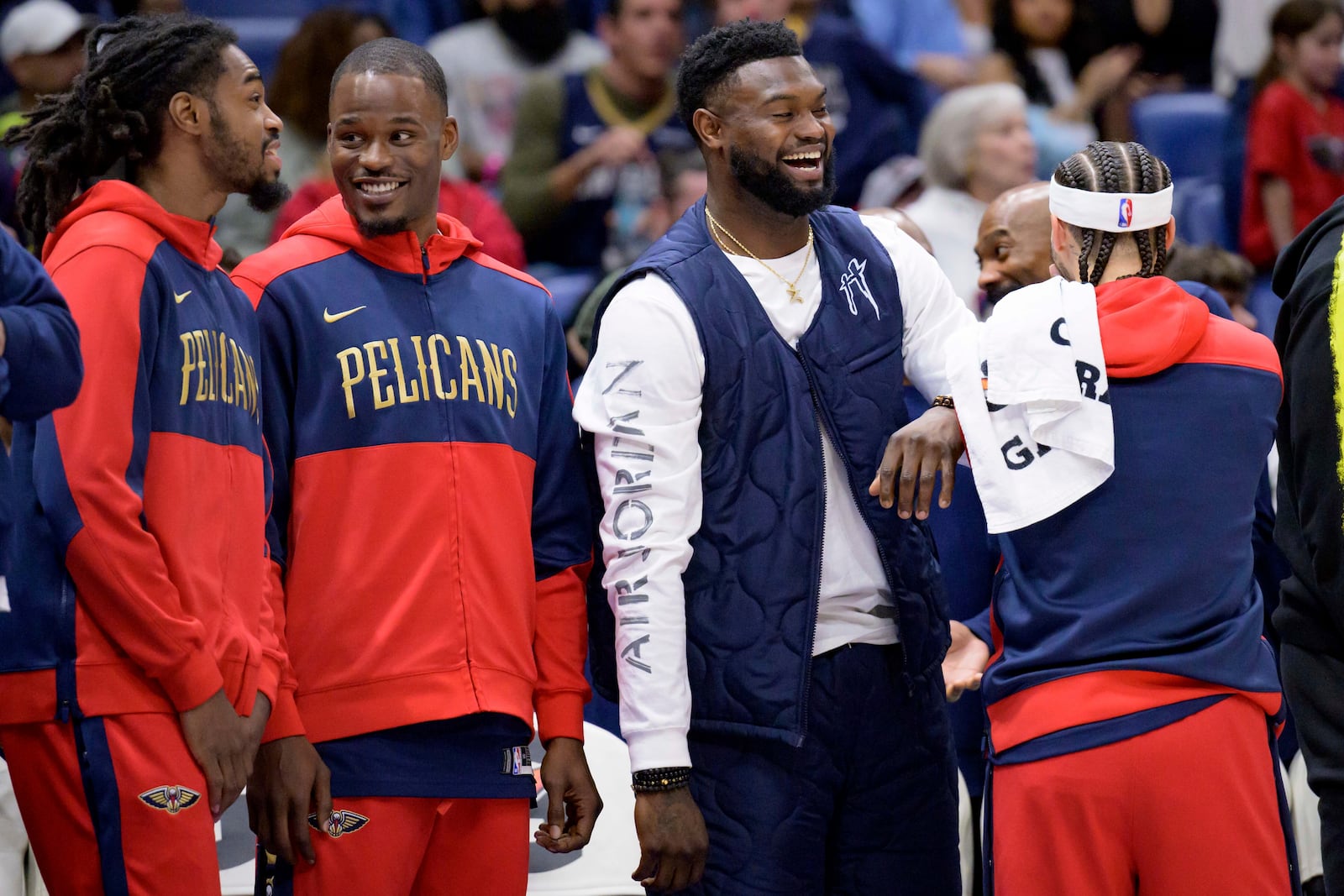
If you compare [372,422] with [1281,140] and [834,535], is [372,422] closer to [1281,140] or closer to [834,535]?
[834,535]

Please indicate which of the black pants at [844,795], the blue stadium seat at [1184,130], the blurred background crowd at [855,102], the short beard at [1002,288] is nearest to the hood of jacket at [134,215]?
the black pants at [844,795]

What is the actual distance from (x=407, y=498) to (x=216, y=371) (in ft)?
1.23

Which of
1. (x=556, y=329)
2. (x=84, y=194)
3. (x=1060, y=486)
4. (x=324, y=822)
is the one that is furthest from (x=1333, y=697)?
(x=84, y=194)

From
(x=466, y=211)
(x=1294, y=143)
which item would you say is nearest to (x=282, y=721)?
(x=466, y=211)

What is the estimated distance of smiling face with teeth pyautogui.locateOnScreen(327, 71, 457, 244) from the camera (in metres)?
2.84

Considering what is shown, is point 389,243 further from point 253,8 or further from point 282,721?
point 253,8

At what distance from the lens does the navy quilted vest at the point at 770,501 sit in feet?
8.96

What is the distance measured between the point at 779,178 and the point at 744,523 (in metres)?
0.59

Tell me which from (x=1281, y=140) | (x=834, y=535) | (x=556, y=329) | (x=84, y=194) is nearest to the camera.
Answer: (x=84, y=194)

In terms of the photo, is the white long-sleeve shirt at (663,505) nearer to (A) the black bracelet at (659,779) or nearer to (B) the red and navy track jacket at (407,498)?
(A) the black bracelet at (659,779)

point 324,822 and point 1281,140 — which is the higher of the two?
point 1281,140

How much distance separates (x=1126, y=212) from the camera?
8.59ft

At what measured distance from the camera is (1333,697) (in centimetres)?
275

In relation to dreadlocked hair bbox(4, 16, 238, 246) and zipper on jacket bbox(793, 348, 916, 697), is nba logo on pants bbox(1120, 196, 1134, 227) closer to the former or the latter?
zipper on jacket bbox(793, 348, 916, 697)
